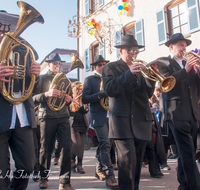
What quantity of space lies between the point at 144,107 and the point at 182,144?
32.5 inches

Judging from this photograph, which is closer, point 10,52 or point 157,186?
point 10,52

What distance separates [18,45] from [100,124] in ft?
7.02

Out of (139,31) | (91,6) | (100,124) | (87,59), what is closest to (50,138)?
(100,124)

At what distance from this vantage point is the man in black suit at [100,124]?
3816 mm

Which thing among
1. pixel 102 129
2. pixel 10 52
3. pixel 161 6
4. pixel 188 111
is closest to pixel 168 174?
pixel 102 129

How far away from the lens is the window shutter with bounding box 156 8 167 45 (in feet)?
32.6

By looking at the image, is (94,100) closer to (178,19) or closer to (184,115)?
(184,115)

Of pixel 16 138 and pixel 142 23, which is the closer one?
pixel 16 138

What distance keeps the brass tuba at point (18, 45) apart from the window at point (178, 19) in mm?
7849

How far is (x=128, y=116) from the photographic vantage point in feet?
8.78

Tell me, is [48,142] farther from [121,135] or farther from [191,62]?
[191,62]

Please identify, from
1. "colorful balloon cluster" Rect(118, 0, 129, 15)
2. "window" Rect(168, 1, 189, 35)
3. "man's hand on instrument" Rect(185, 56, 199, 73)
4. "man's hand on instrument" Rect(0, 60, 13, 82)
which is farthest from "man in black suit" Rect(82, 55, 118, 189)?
"colorful balloon cluster" Rect(118, 0, 129, 15)

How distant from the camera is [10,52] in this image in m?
2.54

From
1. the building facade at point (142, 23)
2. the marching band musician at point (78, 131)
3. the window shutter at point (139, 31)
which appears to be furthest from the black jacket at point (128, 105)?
the window shutter at point (139, 31)
